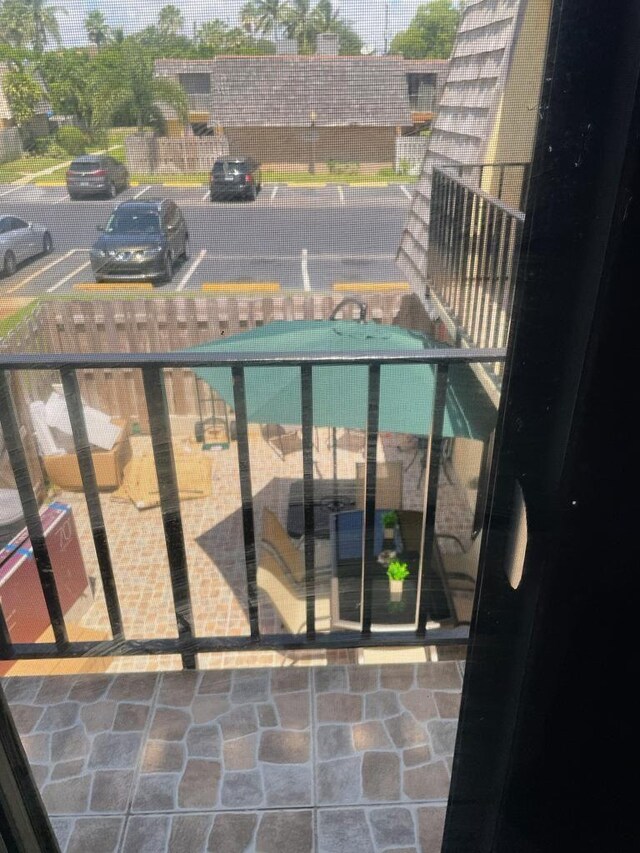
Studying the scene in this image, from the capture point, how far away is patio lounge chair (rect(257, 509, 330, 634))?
2.40m

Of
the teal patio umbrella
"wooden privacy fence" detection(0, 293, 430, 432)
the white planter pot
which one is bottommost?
the white planter pot

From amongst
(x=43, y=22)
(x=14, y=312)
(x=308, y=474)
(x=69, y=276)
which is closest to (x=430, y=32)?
(x=43, y=22)

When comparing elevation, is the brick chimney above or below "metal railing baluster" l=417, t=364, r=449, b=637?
above

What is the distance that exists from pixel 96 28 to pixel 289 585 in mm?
A: 2138

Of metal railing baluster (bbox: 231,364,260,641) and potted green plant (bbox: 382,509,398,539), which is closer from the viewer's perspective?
metal railing baluster (bbox: 231,364,260,641)

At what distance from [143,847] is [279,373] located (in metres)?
1.76

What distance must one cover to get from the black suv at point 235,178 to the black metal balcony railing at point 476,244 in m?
0.29

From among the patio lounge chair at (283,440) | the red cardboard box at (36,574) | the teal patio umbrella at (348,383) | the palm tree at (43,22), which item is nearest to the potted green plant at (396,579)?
the teal patio umbrella at (348,383)

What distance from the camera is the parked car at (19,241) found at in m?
0.83

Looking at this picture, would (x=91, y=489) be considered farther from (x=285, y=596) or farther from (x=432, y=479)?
(x=285, y=596)

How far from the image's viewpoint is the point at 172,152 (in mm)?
820

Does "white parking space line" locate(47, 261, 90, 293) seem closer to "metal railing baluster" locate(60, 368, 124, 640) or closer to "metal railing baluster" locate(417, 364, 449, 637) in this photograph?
"metal railing baluster" locate(60, 368, 124, 640)

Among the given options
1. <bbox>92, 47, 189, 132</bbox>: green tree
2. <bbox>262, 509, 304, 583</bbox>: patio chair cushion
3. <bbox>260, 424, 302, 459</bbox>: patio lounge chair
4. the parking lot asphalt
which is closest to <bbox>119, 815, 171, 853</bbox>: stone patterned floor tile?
<bbox>262, 509, 304, 583</bbox>: patio chair cushion

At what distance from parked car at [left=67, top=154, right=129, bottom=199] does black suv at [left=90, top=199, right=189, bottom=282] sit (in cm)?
3
